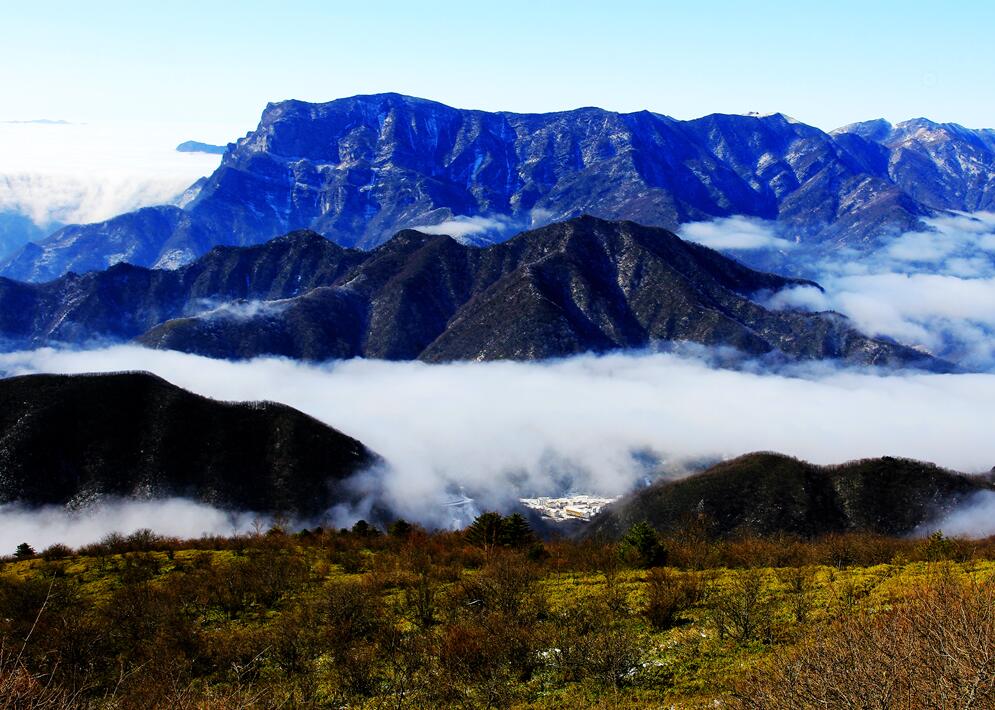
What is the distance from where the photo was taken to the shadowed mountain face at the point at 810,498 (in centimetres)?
14476

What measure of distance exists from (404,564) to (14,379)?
15019cm

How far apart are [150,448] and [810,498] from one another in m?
131

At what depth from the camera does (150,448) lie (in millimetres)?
163500

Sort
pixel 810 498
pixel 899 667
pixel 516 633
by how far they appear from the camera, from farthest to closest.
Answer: pixel 810 498 < pixel 516 633 < pixel 899 667

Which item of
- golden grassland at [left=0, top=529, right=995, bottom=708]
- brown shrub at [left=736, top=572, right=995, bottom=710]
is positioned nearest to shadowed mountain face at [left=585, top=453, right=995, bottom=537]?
golden grassland at [left=0, top=529, right=995, bottom=708]

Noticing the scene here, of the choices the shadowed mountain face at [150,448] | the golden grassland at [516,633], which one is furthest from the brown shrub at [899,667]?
the shadowed mountain face at [150,448]

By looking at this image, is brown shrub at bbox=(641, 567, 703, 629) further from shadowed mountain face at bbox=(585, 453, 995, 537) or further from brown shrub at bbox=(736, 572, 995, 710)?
shadowed mountain face at bbox=(585, 453, 995, 537)

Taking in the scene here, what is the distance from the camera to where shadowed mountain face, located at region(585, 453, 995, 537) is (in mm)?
144762

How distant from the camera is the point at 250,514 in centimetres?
15638

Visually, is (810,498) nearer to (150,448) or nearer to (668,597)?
(668,597)

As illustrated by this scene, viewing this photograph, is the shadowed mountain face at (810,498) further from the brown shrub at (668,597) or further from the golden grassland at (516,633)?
the brown shrub at (668,597)

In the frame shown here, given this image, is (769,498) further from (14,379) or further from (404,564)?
(14,379)

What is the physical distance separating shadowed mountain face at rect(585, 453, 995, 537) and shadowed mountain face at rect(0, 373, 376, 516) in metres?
66.6

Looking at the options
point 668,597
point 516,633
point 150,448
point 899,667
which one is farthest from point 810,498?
point 899,667
